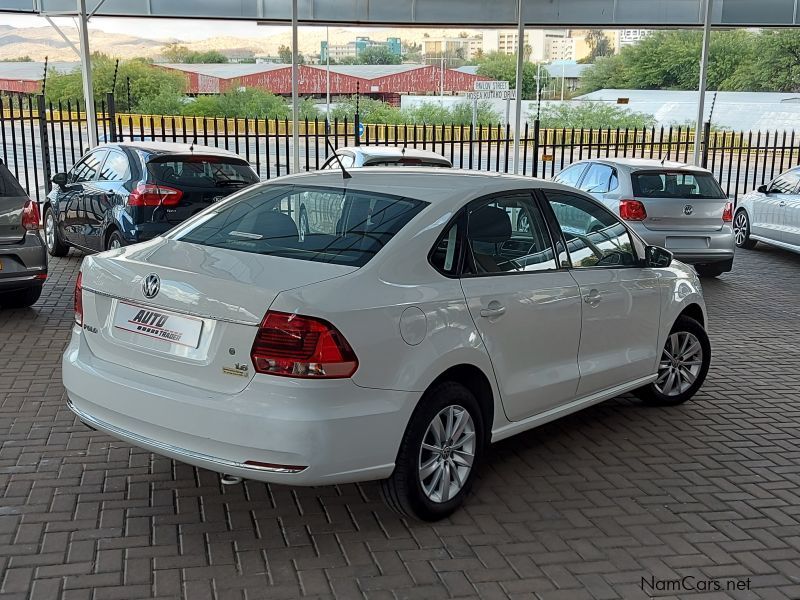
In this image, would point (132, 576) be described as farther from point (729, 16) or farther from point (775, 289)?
point (729, 16)

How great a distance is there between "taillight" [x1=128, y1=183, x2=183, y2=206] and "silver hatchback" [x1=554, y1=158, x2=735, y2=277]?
4.80m

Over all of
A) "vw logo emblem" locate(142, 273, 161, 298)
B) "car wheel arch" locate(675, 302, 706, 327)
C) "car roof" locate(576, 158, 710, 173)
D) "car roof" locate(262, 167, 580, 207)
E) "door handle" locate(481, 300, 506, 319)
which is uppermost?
"car roof" locate(262, 167, 580, 207)

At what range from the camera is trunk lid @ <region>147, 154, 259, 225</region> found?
9539 mm

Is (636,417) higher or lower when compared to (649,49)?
lower

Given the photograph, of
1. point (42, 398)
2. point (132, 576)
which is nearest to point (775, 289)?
point (42, 398)

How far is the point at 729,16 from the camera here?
53.8ft

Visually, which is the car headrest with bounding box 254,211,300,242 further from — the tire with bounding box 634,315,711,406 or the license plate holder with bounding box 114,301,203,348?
the tire with bounding box 634,315,711,406

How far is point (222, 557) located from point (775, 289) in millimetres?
9457

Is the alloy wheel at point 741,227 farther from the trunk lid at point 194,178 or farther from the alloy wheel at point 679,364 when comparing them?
the alloy wheel at point 679,364

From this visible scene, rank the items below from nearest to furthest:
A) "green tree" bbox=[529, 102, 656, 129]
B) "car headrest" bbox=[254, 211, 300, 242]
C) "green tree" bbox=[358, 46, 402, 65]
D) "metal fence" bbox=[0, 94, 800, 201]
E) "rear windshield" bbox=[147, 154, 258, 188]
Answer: "car headrest" bbox=[254, 211, 300, 242]
"rear windshield" bbox=[147, 154, 258, 188]
"metal fence" bbox=[0, 94, 800, 201]
"green tree" bbox=[529, 102, 656, 129]
"green tree" bbox=[358, 46, 402, 65]

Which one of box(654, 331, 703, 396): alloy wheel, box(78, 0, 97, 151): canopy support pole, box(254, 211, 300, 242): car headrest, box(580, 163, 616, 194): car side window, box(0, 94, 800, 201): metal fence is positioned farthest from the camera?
box(0, 94, 800, 201): metal fence

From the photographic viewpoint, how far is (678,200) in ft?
36.1

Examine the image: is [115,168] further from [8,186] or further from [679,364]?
[679,364]

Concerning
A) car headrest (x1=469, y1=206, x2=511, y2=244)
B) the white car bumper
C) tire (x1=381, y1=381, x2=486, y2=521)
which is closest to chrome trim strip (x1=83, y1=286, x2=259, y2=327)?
the white car bumper
